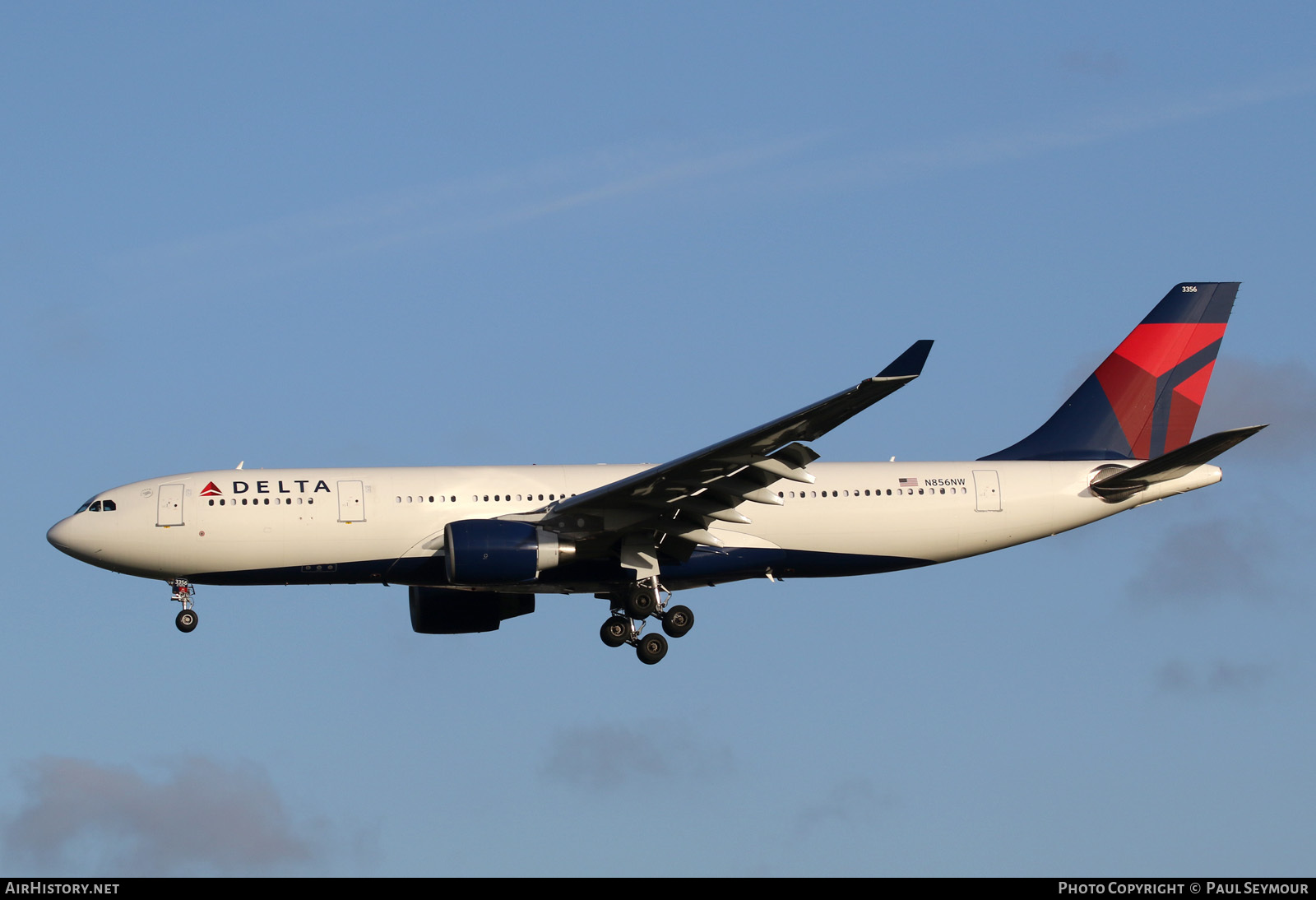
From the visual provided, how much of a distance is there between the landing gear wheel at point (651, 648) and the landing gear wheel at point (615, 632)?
1.28 ft

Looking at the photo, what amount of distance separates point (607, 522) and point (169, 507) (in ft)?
31.4

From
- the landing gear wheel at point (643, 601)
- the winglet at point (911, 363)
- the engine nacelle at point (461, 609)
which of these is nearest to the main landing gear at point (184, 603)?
the engine nacelle at point (461, 609)

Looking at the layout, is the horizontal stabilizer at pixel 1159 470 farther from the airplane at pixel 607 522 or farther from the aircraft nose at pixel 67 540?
the aircraft nose at pixel 67 540

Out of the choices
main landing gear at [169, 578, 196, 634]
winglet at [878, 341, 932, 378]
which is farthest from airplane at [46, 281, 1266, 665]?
winglet at [878, 341, 932, 378]

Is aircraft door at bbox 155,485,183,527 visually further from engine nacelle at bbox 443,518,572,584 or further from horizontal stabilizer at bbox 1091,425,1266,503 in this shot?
horizontal stabilizer at bbox 1091,425,1266,503

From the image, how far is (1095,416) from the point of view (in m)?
41.6

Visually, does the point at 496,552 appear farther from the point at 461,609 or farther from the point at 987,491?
the point at 987,491

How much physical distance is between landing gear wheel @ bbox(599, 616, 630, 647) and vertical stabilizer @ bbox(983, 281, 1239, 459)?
10.1 metres

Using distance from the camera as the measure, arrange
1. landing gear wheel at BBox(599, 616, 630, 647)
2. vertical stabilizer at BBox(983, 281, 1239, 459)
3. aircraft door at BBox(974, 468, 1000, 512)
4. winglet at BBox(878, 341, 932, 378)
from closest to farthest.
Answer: winglet at BBox(878, 341, 932, 378) → landing gear wheel at BBox(599, 616, 630, 647) → aircraft door at BBox(974, 468, 1000, 512) → vertical stabilizer at BBox(983, 281, 1239, 459)

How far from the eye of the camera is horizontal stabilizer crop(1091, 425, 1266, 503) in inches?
1403

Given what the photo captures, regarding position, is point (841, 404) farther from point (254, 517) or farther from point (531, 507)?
point (254, 517)

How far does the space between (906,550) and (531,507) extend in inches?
334
